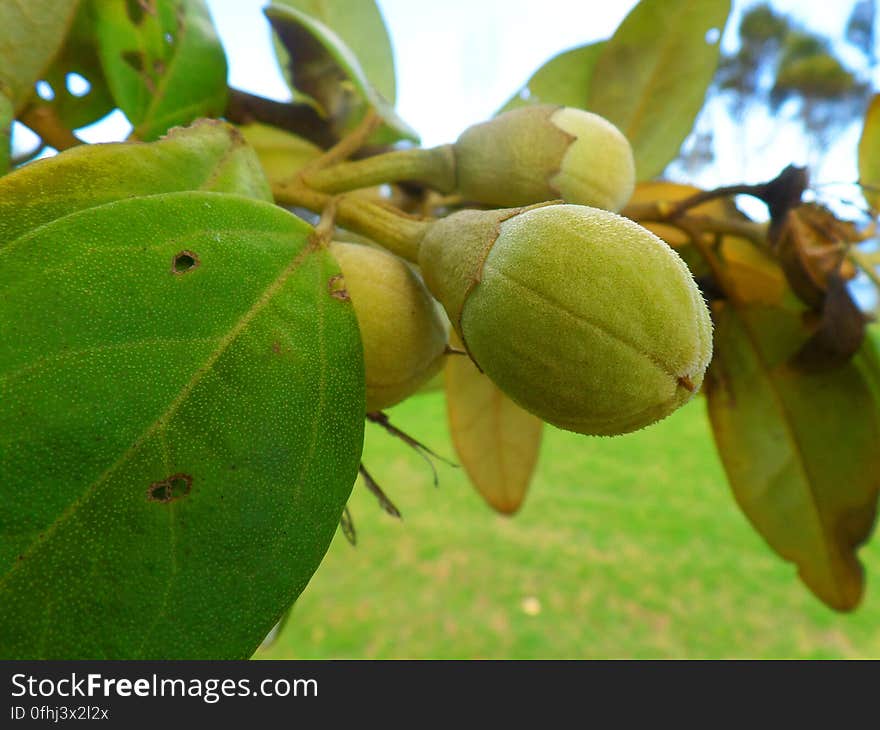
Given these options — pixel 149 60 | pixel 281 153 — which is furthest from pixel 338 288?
pixel 281 153

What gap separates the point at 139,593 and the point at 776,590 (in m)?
4.75

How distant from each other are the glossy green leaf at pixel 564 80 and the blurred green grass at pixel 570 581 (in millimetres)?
3110

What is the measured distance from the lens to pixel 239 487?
1.32 feet

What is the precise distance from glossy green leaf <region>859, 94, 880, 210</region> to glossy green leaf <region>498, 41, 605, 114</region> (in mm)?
326

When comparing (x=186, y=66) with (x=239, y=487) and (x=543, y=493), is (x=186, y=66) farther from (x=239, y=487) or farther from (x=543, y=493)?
(x=543, y=493)

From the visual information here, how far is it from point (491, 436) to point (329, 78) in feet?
1.67

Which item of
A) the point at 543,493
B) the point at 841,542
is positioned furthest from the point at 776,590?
the point at 841,542

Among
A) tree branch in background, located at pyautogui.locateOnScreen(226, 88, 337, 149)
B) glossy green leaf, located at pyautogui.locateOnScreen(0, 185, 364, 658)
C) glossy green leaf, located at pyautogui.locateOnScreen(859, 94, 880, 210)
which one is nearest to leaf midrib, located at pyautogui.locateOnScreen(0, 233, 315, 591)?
glossy green leaf, located at pyautogui.locateOnScreen(0, 185, 364, 658)

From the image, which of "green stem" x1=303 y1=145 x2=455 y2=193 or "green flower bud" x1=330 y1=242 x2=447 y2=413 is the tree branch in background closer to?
"green stem" x1=303 y1=145 x2=455 y2=193

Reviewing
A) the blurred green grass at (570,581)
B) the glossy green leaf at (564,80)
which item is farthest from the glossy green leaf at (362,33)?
the blurred green grass at (570,581)

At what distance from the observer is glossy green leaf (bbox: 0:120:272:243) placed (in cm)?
44

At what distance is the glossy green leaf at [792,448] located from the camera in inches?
32.1

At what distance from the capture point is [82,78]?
0.71 meters

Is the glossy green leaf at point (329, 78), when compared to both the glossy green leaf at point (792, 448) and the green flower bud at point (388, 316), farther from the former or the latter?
the glossy green leaf at point (792, 448)
